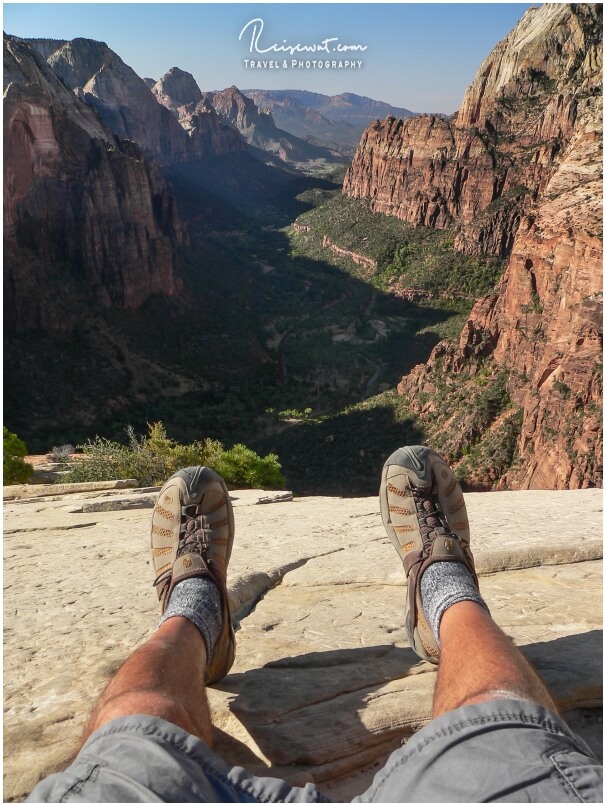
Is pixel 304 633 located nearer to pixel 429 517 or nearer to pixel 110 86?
pixel 429 517


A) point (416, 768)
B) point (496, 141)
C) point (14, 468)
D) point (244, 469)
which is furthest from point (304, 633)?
point (496, 141)

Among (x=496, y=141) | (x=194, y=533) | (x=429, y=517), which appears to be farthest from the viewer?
(x=496, y=141)

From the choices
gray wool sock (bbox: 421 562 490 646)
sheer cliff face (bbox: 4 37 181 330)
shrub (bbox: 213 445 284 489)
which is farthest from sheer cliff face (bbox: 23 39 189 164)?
gray wool sock (bbox: 421 562 490 646)

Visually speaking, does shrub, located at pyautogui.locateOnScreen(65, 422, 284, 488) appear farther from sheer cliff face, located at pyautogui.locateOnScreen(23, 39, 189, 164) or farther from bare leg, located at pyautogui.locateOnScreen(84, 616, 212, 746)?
sheer cliff face, located at pyautogui.locateOnScreen(23, 39, 189, 164)

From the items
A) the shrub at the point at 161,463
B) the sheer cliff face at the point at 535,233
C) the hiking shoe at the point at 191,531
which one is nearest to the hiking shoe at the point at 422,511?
the hiking shoe at the point at 191,531

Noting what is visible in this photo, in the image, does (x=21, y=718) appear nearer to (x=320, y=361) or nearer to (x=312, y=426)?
(x=312, y=426)

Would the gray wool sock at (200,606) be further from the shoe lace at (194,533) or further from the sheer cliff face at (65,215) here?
the sheer cliff face at (65,215)

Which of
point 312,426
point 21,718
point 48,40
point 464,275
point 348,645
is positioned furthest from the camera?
point 48,40

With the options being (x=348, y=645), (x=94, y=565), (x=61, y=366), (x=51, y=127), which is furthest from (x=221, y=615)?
(x=51, y=127)
